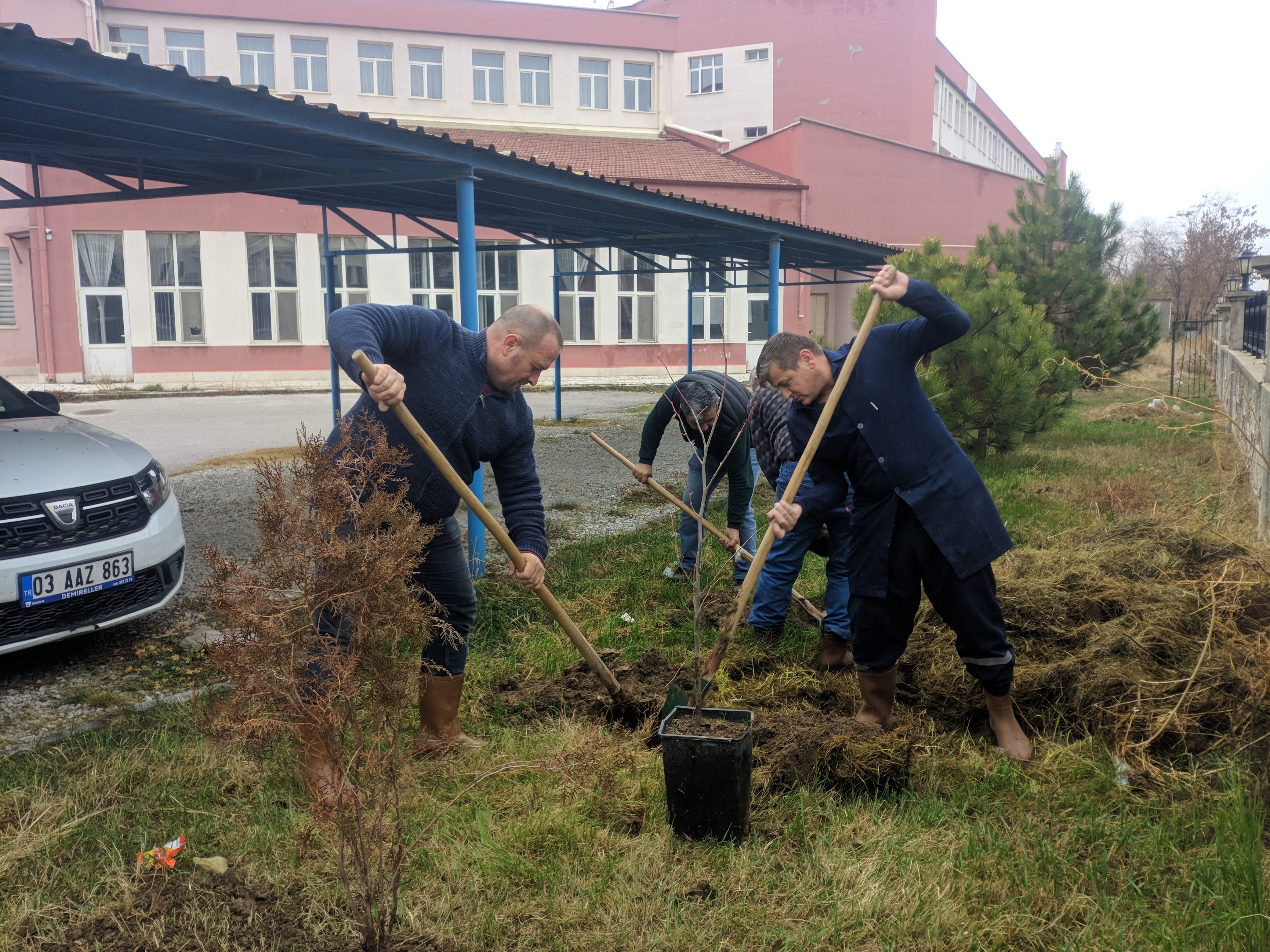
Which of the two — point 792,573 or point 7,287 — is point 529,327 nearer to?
point 792,573

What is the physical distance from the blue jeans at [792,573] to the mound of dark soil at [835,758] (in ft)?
4.38

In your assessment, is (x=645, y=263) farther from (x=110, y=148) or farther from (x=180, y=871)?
(x=180, y=871)

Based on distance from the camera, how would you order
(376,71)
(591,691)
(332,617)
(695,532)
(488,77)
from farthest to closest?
(488,77) → (376,71) → (695,532) → (591,691) → (332,617)

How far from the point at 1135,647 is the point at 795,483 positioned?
5.48 ft

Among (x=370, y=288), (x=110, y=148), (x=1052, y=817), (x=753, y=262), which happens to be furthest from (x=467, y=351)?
(x=370, y=288)

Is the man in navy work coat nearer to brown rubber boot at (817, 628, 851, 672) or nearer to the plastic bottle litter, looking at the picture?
the plastic bottle litter

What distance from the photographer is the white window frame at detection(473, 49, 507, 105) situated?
27125 mm

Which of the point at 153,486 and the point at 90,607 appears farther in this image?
the point at 153,486

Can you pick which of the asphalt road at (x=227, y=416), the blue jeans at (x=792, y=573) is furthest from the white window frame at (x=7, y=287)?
the blue jeans at (x=792, y=573)

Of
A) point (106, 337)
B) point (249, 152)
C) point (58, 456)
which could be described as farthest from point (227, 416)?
point (58, 456)

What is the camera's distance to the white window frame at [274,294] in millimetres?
22844

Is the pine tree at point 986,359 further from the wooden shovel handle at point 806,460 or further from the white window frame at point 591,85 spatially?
the white window frame at point 591,85

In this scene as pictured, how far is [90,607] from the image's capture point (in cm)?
421

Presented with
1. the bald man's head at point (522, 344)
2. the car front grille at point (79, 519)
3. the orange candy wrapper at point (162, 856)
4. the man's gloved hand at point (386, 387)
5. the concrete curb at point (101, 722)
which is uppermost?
the bald man's head at point (522, 344)
